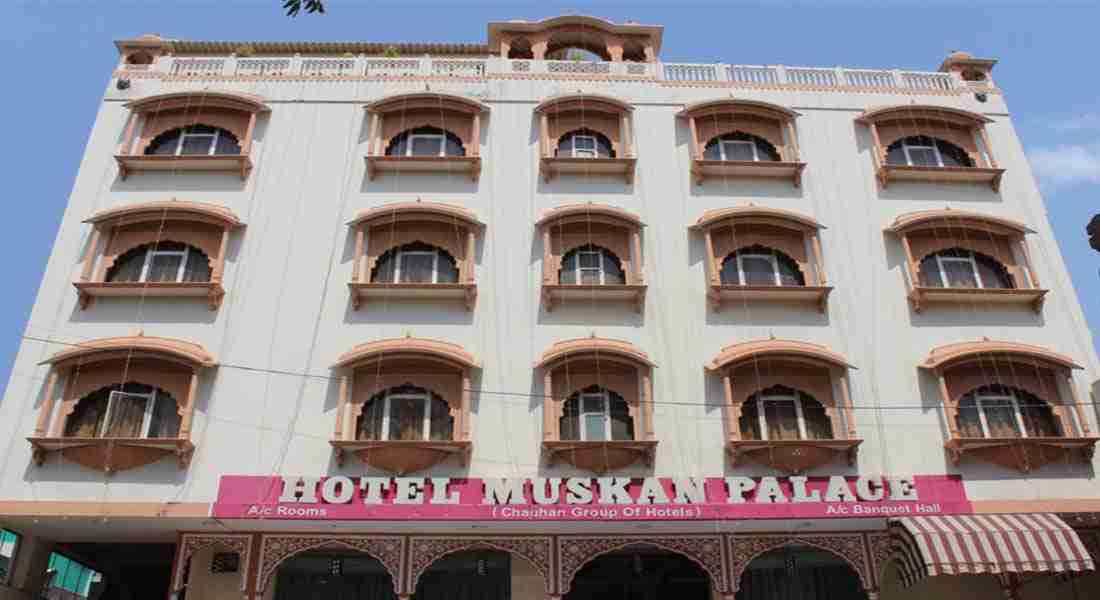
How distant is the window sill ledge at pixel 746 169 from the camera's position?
16969 mm

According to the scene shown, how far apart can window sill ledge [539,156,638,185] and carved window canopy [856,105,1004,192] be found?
5.15 meters

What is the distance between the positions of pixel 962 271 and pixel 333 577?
12992 millimetres

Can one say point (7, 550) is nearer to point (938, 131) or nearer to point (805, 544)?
point (805, 544)

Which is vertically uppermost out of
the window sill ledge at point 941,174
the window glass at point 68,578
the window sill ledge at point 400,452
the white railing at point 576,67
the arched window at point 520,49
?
the arched window at point 520,49

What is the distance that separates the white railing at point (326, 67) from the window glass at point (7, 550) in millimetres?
10513

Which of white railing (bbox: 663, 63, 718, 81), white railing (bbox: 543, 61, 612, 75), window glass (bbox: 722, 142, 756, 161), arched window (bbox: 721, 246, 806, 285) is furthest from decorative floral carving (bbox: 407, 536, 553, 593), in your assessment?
white railing (bbox: 663, 63, 718, 81)

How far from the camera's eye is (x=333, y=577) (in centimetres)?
A: 1430

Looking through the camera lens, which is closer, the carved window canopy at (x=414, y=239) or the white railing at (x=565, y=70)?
the carved window canopy at (x=414, y=239)

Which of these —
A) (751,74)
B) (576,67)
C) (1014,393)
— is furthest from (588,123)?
(1014,393)

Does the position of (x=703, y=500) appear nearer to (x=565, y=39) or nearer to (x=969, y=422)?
(x=969, y=422)

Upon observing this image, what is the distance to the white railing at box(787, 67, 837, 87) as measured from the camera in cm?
1867

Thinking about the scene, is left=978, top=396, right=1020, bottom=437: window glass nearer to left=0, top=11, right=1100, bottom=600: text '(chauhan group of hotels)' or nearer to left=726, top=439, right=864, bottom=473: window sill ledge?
left=0, top=11, right=1100, bottom=600: text '(chauhan group of hotels)'

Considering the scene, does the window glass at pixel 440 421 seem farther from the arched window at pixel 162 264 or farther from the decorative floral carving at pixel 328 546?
the arched window at pixel 162 264

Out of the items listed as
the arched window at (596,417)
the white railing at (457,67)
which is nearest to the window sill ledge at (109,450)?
the arched window at (596,417)
